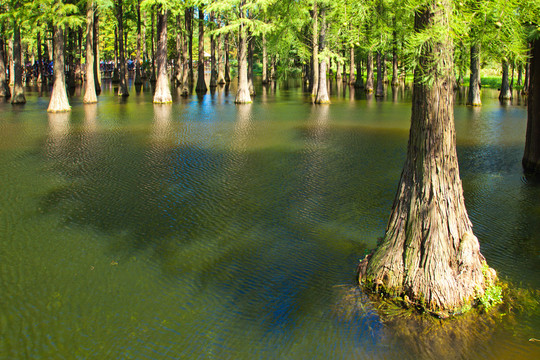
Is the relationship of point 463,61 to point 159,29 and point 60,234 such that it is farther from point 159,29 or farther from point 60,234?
point 159,29

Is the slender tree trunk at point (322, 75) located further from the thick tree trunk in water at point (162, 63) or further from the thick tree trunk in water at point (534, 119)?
the thick tree trunk in water at point (534, 119)

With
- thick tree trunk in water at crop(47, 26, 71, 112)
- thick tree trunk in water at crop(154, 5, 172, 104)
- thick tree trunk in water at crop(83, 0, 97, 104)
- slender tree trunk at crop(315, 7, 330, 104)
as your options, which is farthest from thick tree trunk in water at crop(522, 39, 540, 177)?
thick tree trunk in water at crop(83, 0, 97, 104)

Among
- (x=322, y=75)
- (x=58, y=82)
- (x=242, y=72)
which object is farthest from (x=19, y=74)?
(x=322, y=75)

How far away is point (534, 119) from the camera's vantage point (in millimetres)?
12695

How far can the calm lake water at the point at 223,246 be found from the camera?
5.73m

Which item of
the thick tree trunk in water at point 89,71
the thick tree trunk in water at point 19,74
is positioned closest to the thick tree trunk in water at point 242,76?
the thick tree trunk in water at point 89,71

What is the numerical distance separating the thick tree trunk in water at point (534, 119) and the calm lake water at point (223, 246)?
41cm

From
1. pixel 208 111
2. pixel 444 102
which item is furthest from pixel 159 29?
pixel 444 102

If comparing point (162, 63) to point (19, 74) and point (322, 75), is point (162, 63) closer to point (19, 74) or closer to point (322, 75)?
point (19, 74)

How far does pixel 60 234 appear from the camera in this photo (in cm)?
883

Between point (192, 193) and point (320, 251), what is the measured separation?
4.35 meters

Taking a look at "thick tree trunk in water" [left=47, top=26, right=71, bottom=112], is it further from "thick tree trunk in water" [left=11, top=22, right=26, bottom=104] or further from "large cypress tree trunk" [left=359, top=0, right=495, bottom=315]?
"large cypress tree trunk" [left=359, top=0, right=495, bottom=315]

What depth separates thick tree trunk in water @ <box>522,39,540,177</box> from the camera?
12562 mm

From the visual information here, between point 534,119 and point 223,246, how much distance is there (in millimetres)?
9047
